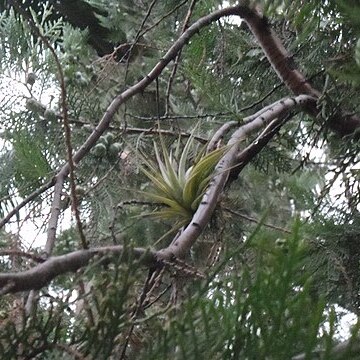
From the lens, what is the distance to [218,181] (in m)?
0.58

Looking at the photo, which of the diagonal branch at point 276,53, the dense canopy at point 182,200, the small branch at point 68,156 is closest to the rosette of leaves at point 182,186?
the dense canopy at point 182,200

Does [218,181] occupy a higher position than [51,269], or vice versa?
[218,181]

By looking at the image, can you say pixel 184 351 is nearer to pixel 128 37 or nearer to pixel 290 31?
pixel 290 31

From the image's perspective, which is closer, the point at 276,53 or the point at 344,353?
the point at 344,353

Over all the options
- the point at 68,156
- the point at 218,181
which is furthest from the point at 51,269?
the point at 218,181

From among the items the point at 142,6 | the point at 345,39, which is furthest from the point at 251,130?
the point at 142,6

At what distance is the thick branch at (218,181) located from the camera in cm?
50

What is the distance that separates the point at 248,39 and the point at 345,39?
13.1 inches

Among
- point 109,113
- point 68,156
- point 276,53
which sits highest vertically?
point 276,53

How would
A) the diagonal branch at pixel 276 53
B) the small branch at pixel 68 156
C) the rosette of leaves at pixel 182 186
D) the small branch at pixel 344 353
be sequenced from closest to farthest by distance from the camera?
the small branch at pixel 344 353, the small branch at pixel 68 156, the rosette of leaves at pixel 182 186, the diagonal branch at pixel 276 53

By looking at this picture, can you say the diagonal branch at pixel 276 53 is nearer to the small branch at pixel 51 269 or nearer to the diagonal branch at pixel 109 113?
the diagonal branch at pixel 109 113

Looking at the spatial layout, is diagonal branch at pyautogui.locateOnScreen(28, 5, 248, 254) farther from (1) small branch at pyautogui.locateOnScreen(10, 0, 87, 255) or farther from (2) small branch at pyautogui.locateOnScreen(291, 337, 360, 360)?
(2) small branch at pyautogui.locateOnScreen(291, 337, 360, 360)

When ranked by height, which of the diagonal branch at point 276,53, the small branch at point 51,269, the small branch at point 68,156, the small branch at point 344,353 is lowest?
the small branch at point 344,353

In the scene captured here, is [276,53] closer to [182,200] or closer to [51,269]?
[182,200]
